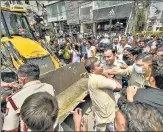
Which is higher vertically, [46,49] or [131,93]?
[131,93]

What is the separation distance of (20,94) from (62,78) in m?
2.96

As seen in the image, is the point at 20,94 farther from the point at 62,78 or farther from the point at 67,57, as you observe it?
the point at 67,57

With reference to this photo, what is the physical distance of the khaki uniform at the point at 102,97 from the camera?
7.63 ft

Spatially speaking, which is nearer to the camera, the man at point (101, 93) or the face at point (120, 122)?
the face at point (120, 122)

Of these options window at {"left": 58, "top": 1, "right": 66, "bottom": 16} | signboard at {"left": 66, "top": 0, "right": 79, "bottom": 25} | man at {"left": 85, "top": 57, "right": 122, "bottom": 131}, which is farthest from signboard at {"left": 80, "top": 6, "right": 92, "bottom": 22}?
man at {"left": 85, "top": 57, "right": 122, "bottom": 131}

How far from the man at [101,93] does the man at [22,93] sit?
1.98 feet

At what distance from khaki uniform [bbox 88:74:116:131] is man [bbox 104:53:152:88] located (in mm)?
448

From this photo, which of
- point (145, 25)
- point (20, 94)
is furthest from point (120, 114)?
point (145, 25)

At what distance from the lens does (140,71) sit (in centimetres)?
265

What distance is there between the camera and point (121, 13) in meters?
21.0

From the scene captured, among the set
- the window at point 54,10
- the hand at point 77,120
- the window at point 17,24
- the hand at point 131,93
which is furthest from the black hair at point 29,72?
the window at point 54,10

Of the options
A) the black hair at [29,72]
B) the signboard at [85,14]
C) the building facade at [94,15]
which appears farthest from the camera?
the signboard at [85,14]

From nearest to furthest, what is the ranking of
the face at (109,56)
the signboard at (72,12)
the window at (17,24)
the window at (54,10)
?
the face at (109,56) < the window at (17,24) < the signboard at (72,12) < the window at (54,10)

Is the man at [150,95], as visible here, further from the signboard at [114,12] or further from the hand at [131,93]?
the signboard at [114,12]
